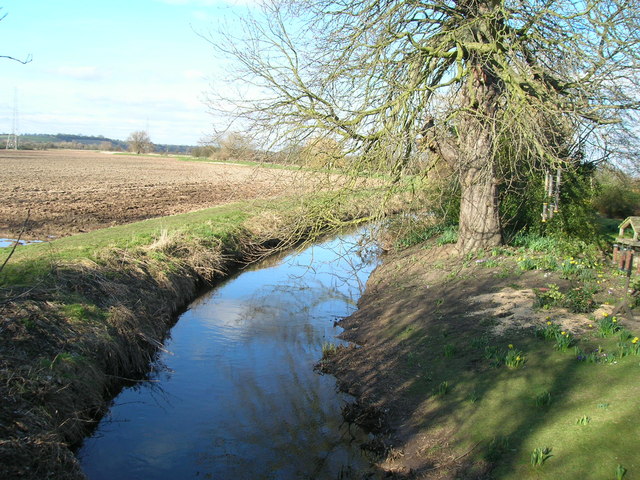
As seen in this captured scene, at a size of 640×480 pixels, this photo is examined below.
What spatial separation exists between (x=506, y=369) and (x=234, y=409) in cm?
387

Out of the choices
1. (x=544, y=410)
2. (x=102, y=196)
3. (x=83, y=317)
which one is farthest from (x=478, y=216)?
(x=102, y=196)

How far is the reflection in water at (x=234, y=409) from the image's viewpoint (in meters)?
6.45

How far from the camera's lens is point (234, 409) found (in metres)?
7.84

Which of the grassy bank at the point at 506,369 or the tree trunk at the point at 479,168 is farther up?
the tree trunk at the point at 479,168

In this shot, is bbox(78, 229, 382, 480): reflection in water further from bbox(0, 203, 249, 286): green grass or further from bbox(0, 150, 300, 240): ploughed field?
bbox(0, 150, 300, 240): ploughed field

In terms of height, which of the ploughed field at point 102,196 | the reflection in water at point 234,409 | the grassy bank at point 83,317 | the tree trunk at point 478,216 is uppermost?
the tree trunk at point 478,216

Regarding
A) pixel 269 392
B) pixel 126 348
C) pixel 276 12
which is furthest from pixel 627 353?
pixel 276 12

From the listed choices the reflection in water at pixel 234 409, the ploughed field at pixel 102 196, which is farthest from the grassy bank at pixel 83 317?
the ploughed field at pixel 102 196

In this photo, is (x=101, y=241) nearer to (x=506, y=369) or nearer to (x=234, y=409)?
(x=234, y=409)

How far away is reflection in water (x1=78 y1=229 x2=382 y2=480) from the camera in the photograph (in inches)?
254

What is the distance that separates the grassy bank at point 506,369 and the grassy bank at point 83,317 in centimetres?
305

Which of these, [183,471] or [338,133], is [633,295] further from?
[183,471]

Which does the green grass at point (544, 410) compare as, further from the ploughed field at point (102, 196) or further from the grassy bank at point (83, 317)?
the ploughed field at point (102, 196)

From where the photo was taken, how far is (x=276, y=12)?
10648 millimetres
